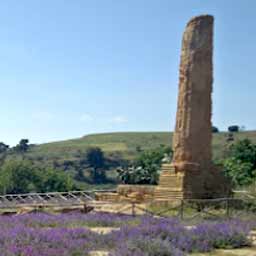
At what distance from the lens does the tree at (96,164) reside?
8519 cm

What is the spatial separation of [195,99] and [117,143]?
93.3 meters

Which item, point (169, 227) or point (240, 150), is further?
point (240, 150)

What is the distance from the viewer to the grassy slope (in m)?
99.9

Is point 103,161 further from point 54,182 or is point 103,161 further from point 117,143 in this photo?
point 54,182

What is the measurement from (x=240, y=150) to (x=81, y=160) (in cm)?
4924

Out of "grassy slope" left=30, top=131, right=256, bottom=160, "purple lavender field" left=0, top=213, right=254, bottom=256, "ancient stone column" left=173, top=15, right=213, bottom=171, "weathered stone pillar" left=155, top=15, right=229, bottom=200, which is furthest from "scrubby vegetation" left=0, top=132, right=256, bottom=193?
"purple lavender field" left=0, top=213, right=254, bottom=256

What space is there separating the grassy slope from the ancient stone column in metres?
64.0

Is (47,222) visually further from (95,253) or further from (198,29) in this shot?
(198,29)

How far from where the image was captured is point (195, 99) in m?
21.9

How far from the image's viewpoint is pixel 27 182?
2448 inches

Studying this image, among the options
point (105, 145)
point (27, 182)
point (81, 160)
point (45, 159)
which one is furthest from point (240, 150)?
point (105, 145)

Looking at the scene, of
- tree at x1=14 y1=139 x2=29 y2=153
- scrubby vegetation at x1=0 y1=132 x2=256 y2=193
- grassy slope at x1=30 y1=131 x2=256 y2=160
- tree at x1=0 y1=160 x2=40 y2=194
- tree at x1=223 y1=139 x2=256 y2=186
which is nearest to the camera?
tree at x1=223 y1=139 x2=256 y2=186

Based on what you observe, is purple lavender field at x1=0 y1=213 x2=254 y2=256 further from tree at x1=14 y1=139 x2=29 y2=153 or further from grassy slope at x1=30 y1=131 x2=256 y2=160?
tree at x1=14 y1=139 x2=29 y2=153

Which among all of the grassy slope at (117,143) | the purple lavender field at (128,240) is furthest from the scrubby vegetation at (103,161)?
the purple lavender field at (128,240)
